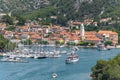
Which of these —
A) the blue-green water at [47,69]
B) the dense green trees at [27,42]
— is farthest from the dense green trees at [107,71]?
the dense green trees at [27,42]

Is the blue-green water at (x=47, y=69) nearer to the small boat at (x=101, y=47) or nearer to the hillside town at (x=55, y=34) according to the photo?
the small boat at (x=101, y=47)

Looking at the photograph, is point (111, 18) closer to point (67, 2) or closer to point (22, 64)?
point (67, 2)

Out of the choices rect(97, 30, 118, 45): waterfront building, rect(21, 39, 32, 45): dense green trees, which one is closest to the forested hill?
rect(97, 30, 118, 45): waterfront building

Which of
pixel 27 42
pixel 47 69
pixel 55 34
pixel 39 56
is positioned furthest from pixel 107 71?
pixel 55 34

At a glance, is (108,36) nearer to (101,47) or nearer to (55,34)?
(55,34)

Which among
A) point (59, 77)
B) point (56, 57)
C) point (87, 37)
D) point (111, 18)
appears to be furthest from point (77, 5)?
point (59, 77)

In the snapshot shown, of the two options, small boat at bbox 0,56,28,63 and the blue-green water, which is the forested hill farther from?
the blue-green water
